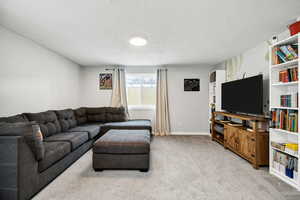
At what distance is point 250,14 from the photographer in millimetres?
1901

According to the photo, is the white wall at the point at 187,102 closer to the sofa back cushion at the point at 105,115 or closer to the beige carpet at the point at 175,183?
the sofa back cushion at the point at 105,115

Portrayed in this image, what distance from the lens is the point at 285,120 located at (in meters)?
2.02

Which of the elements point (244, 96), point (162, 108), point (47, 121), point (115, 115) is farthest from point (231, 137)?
point (47, 121)

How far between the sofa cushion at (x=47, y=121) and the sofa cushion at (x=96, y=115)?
1.28 m

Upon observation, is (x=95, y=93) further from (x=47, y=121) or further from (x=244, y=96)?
(x=244, y=96)

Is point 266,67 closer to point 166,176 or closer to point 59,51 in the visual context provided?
point 166,176

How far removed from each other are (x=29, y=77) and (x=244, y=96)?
4.33 metres

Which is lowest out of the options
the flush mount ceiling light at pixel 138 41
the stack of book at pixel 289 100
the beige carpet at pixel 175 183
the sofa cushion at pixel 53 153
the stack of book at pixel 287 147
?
the beige carpet at pixel 175 183

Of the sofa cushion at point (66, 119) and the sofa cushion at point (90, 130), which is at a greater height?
the sofa cushion at point (66, 119)

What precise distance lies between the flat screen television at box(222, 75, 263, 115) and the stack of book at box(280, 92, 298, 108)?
0.38 metres

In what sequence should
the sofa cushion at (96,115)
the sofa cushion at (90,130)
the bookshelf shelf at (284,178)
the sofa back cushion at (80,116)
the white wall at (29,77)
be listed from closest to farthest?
the bookshelf shelf at (284,178)
the white wall at (29,77)
the sofa cushion at (90,130)
the sofa back cushion at (80,116)
the sofa cushion at (96,115)

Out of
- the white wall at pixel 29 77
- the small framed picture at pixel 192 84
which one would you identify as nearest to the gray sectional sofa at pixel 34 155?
the white wall at pixel 29 77

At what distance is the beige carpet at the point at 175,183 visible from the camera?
170 cm

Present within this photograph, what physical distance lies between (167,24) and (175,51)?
128cm
